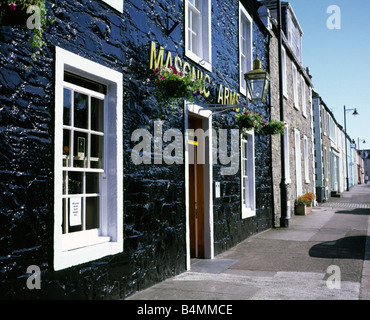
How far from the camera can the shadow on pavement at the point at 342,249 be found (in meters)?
7.59

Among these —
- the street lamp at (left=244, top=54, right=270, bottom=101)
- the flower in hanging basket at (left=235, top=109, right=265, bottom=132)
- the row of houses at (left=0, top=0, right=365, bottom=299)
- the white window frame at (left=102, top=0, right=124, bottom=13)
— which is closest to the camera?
the row of houses at (left=0, top=0, right=365, bottom=299)

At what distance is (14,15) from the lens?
132 inches

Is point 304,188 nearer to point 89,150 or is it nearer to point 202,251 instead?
point 202,251

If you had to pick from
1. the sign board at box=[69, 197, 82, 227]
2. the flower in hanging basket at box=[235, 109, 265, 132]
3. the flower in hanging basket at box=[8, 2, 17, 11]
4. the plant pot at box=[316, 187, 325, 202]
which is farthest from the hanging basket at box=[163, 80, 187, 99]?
the plant pot at box=[316, 187, 325, 202]

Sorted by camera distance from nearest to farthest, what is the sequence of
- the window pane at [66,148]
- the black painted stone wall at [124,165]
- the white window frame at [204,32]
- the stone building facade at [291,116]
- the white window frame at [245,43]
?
the black painted stone wall at [124,165]
the window pane at [66,148]
the white window frame at [204,32]
the white window frame at [245,43]
the stone building facade at [291,116]

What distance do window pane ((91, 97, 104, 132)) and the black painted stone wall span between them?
31 centimetres

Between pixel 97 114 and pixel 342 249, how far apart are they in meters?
5.88

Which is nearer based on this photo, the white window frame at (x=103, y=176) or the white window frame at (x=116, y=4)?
the white window frame at (x=103, y=176)

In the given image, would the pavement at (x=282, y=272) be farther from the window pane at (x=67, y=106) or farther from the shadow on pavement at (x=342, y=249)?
the window pane at (x=67, y=106)

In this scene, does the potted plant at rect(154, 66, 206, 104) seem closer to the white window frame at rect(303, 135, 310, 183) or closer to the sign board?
the sign board

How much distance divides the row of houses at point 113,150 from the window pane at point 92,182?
21mm

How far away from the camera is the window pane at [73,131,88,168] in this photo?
4605 millimetres

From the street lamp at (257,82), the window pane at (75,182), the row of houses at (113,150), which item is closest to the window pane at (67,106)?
the row of houses at (113,150)

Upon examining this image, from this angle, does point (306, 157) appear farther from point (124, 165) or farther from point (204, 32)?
point (124, 165)
